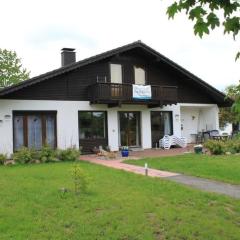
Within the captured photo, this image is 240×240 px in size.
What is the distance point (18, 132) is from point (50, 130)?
60.9 inches

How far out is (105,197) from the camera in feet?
28.2

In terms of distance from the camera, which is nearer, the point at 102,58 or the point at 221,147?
the point at 221,147

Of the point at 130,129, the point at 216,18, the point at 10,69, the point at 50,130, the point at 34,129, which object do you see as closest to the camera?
the point at 216,18

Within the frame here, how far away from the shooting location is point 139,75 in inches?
915

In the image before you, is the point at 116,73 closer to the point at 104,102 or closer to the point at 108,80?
the point at 108,80

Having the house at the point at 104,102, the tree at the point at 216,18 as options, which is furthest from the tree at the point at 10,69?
the tree at the point at 216,18

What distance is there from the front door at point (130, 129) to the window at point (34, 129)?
399 centimetres

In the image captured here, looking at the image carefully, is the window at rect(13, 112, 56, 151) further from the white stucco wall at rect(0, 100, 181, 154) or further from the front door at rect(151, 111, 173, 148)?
the front door at rect(151, 111, 173, 148)

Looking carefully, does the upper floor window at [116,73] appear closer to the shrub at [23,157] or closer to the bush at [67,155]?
the bush at [67,155]

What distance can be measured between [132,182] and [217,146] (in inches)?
338

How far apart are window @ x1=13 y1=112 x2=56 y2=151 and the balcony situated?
2.25 m

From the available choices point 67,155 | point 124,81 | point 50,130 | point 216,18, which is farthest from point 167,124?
point 216,18

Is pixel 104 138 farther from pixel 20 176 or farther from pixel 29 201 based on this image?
pixel 29 201

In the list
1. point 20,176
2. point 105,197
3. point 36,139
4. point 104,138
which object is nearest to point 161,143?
point 104,138
